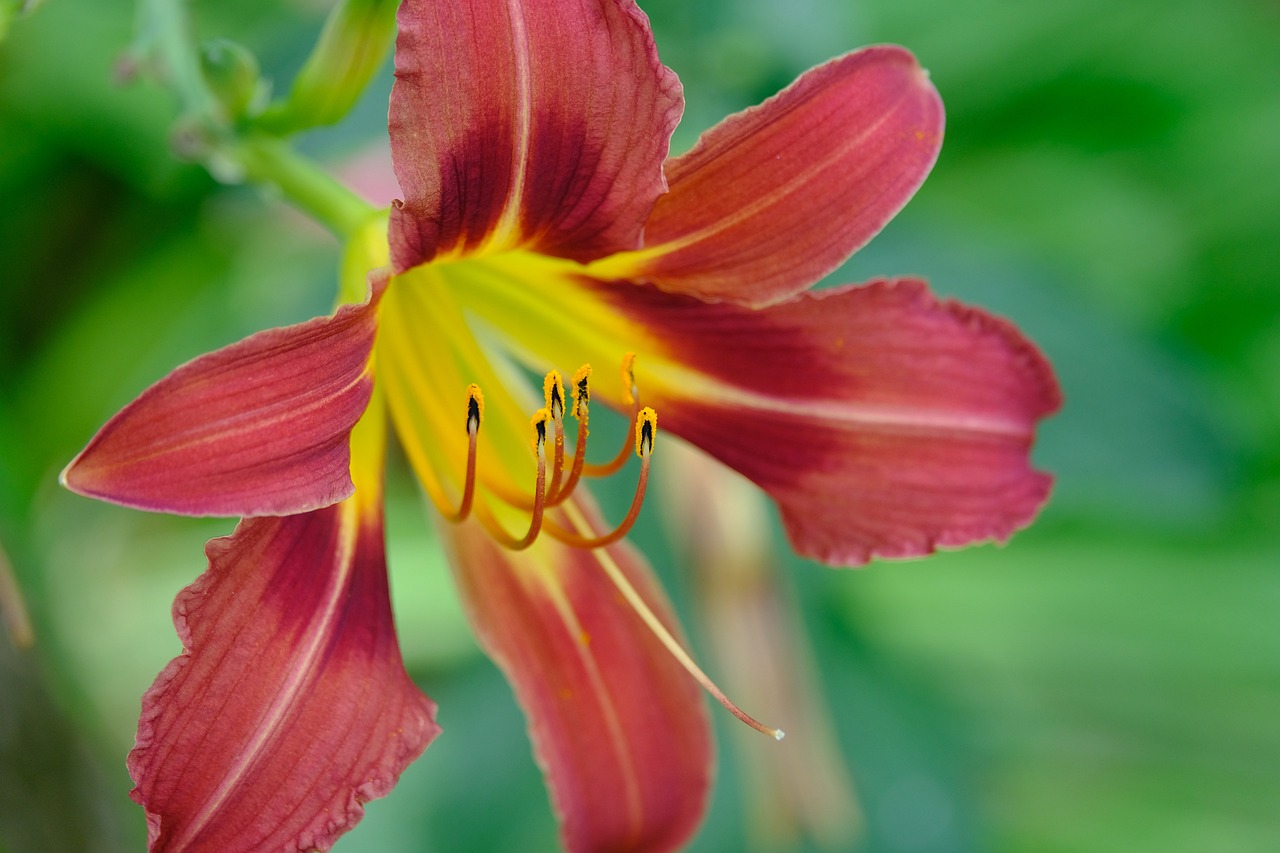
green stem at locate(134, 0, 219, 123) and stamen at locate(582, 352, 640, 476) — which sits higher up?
green stem at locate(134, 0, 219, 123)

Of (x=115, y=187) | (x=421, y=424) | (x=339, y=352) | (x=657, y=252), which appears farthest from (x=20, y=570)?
(x=115, y=187)

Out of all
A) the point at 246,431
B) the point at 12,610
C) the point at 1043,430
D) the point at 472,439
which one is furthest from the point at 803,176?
the point at 1043,430

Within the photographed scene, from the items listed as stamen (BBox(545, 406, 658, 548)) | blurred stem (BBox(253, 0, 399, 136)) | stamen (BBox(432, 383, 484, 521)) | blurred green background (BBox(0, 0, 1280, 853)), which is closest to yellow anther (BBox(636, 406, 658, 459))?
stamen (BBox(545, 406, 658, 548))

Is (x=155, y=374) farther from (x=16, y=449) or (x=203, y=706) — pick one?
(x=203, y=706)

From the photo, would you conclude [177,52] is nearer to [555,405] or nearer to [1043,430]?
[555,405]

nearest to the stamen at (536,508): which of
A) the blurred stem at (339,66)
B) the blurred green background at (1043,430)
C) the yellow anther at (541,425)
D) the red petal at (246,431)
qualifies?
the yellow anther at (541,425)

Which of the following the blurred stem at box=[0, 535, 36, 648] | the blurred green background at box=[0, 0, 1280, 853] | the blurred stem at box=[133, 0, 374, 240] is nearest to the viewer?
the blurred stem at box=[0, 535, 36, 648]

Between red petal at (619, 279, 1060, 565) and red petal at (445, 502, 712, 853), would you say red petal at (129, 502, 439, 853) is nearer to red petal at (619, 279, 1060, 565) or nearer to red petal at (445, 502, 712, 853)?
red petal at (445, 502, 712, 853)
